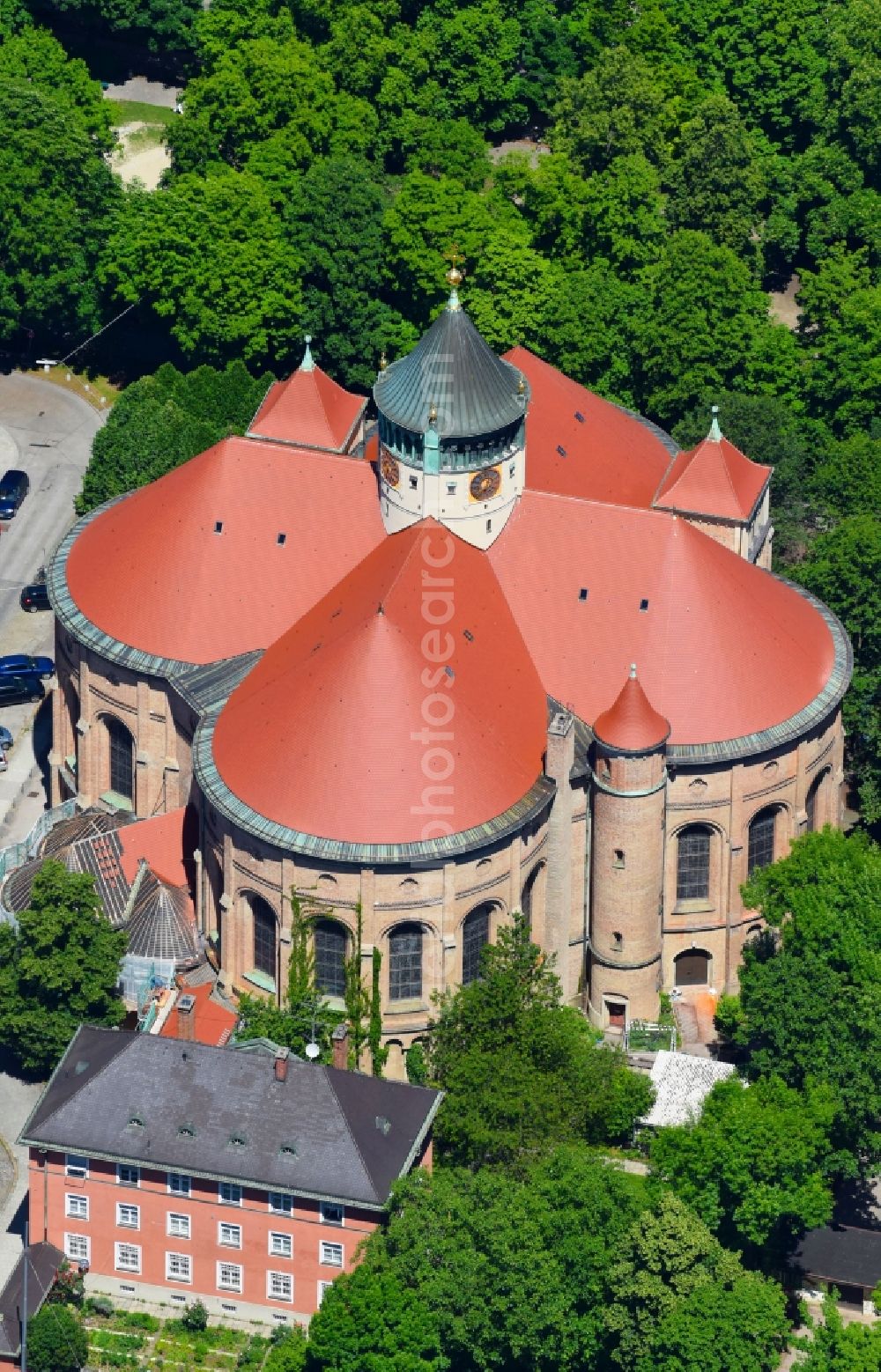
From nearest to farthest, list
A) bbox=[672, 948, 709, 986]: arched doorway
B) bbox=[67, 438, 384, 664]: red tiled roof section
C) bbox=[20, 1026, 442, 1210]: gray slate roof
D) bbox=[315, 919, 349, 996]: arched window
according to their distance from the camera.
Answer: bbox=[20, 1026, 442, 1210]: gray slate roof → bbox=[315, 919, 349, 996]: arched window → bbox=[67, 438, 384, 664]: red tiled roof section → bbox=[672, 948, 709, 986]: arched doorway

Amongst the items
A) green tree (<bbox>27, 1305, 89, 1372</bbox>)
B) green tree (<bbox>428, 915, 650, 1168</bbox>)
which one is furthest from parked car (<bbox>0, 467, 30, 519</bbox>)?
green tree (<bbox>27, 1305, 89, 1372</bbox>)

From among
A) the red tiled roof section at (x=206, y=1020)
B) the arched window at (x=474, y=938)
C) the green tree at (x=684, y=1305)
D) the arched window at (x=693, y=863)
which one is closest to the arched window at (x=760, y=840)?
the arched window at (x=693, y=863)

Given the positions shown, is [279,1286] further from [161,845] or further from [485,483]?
[485,483]

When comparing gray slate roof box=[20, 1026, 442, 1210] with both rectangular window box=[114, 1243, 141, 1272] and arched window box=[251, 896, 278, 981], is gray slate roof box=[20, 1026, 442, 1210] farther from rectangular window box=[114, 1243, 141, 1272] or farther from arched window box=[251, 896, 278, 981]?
arched window box=[251, 896, 278, 981]

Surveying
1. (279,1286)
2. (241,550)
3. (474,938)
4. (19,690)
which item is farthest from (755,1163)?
(19,690)

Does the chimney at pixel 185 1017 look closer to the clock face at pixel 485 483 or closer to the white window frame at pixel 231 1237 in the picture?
the white window frame at pixel 231 1237
